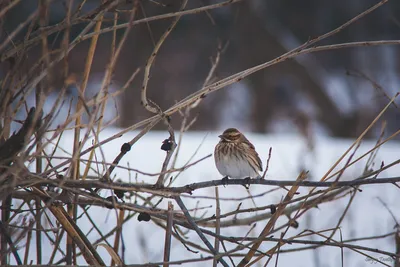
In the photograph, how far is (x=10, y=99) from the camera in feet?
6.84

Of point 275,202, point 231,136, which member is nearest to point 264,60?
point 275,202

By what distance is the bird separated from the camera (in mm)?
4484

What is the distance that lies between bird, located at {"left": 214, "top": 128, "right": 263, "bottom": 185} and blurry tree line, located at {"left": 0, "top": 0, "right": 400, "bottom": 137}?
8.62 metres

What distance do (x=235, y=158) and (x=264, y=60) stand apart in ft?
33.8

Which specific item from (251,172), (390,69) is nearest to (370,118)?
(390,69)

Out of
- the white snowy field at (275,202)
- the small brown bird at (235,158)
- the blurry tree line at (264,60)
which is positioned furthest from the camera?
the blurry tree line at (264,60)

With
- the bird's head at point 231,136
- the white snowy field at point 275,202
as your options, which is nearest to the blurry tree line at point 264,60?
the white snowy field at point 275,202

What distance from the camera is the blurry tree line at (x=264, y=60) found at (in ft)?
45.6

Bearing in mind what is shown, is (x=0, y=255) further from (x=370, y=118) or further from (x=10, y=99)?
(x=370, y=118)

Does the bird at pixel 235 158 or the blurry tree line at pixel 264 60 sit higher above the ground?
the blurry tree line at pixel 264 60

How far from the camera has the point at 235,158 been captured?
453cm

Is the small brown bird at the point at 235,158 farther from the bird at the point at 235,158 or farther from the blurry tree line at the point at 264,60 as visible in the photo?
the blurry tree line at the point at 264,60

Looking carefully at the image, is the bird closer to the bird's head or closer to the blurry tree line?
the bird's head

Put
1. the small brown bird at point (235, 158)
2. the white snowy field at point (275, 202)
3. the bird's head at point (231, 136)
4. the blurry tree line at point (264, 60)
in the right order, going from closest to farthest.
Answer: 1. the small brown bird at point (235, 158)
2. the bird's head at point (231, 136)
3. the white snowy field at point (275, 202)
4. the blurry tree line at point (264, 60)
